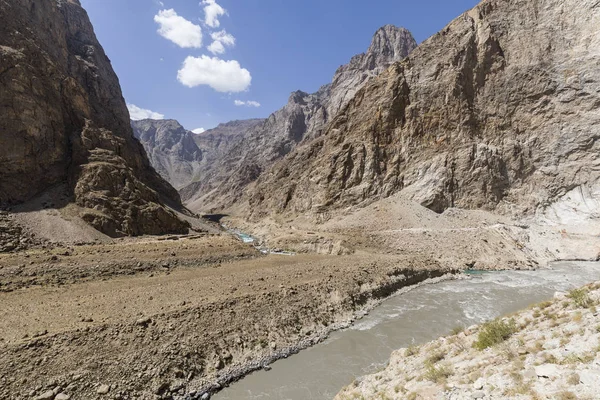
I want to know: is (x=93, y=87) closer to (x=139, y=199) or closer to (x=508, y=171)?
(x=139, y=199)

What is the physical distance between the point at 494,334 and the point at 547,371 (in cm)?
251

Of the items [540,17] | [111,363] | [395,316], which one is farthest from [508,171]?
[111,363]

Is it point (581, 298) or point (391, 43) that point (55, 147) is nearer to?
point (581, 298)

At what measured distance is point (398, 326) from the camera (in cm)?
1530

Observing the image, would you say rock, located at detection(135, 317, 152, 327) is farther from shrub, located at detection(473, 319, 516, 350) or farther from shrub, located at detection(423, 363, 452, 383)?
shrub, located at detection(473, 319, 516, 350)

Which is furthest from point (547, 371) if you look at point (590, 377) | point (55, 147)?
point (55, 147)

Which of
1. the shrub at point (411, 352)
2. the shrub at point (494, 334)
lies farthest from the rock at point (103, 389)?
the shrub at point (494, 334)

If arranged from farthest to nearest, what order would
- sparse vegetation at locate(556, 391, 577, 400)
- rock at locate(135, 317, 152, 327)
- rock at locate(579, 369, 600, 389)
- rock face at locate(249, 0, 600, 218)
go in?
rock face at locate(249, 0, 600, 218) < rock at locate(135, 317, 152, 327) < rock at locate(579, 369, 600, 389) < sparse vegetation at locate(556, 391, 577, 400)

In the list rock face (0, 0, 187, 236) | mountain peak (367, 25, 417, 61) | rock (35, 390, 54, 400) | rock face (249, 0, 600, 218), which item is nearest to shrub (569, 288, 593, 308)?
rock (35, 390, 54, 400)

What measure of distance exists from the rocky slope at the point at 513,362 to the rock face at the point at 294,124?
341 ft

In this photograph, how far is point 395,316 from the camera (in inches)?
655

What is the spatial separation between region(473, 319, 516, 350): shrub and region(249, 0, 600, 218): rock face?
1474 inches

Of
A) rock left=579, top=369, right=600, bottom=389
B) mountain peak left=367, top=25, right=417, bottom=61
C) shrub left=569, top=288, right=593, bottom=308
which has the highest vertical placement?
mountain peak left=367, top=25, right=417, bottom=61

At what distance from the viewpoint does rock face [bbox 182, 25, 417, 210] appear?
418 ft
